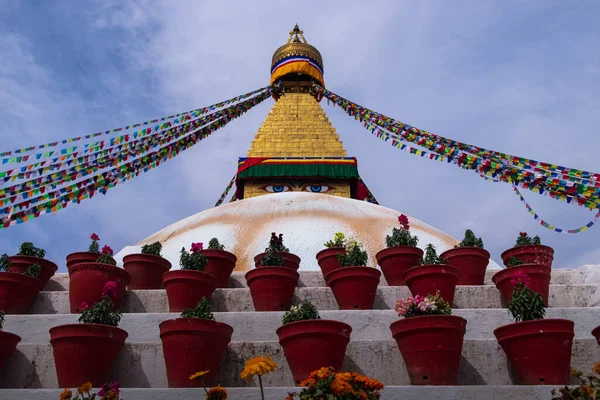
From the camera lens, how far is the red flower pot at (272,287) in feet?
17.8

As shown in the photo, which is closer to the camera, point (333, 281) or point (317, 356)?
point (317, 356)

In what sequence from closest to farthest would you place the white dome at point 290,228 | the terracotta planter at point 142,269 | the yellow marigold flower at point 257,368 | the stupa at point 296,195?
the yellow marigold flower at point 257,368 → the terracotta planter at point 142,269 → the white dome at point 290,228 → the stupa at point 296,195

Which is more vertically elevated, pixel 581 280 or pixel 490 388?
pixel 581 280

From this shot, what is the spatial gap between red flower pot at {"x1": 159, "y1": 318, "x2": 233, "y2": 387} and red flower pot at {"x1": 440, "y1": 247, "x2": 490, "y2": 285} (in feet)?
10.1

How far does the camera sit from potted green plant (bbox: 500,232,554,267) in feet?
19.9

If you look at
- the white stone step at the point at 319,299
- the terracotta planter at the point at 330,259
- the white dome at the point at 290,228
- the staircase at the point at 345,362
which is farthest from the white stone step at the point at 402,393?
the white dome at the point at 290,228

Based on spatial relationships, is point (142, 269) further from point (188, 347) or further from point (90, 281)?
point (188, 347)

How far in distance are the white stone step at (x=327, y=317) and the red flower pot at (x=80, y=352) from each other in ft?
2.24

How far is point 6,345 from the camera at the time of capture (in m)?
4.27

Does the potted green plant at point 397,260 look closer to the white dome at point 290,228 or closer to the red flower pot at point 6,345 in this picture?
the white dome at point 290,228

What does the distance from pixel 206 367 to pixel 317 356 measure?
0.81 meters

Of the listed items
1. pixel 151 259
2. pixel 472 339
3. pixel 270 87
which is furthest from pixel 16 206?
pixel 270 87

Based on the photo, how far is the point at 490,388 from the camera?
369 cm

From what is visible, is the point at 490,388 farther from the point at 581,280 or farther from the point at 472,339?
the point at 581,280
